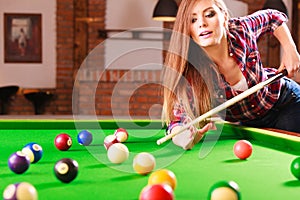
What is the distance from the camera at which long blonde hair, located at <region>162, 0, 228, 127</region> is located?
7.63 ft

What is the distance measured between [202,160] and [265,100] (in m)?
1.05

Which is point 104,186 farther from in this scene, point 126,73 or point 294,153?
point 126,73

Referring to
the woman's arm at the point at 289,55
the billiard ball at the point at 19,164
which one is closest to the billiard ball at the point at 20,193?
the billiard ball at the point at 19,164

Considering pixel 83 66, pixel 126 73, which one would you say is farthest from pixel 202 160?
pixel 83 66

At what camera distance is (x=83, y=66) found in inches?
297

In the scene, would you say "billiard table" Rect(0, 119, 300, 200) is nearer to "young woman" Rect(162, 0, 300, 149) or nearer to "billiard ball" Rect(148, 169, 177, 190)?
"billiard ball" Rect(148, 169, 177, 190)

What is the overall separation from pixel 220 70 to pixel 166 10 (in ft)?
14.2

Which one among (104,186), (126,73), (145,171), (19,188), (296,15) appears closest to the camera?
(19,188)

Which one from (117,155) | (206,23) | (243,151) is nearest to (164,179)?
(117,155)

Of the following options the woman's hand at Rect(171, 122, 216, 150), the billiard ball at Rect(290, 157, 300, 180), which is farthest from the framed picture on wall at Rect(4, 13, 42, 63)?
the billiard ball at Rect(290, 157, 300, 180)

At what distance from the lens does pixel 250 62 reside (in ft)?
8.66

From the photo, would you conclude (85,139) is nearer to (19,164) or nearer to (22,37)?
(19,164)

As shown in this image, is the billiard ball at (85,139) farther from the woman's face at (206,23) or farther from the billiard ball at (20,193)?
the billiard ball at (20,193)

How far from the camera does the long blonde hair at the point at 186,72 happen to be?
2326 mm
